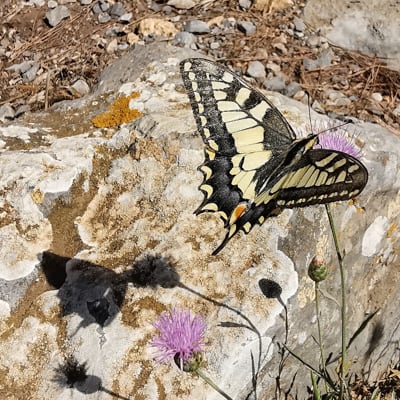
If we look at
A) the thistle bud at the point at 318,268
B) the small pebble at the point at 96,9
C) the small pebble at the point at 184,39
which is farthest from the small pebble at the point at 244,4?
the thistle bud at the point at 318,268

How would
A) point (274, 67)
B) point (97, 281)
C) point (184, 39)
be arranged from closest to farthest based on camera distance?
point (97, 281) → point (274, 67) → point (184, 39)

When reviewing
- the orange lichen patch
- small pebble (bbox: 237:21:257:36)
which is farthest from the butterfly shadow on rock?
small pebble (bbox: 237:21:257:36)

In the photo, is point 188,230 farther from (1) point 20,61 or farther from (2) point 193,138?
(1) point 20,61

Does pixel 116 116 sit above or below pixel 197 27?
above

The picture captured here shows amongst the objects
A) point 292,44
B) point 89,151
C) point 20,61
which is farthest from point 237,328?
point 20,61

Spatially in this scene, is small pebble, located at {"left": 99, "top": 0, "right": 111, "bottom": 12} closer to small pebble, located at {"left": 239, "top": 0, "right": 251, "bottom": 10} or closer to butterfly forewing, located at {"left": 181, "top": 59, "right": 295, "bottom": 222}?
small pebble, located at {"left": 239, "top": 0, "right": 251, "bottom": 10}

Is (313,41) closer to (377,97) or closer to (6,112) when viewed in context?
(377,97)

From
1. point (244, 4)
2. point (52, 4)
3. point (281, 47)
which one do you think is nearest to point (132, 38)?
point (52, 4)
